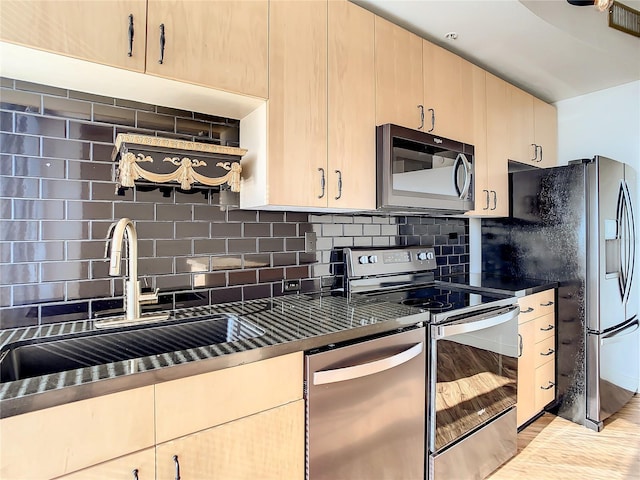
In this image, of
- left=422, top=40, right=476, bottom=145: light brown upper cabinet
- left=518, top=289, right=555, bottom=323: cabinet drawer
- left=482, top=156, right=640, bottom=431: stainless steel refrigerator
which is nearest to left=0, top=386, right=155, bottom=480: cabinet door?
left=422, top=40, right=476, bottom=145: light brown upper cabinet

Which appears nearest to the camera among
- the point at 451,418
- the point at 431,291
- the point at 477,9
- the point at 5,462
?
the point at 5,462

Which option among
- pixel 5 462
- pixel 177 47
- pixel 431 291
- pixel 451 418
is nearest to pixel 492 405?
pixel 451 418

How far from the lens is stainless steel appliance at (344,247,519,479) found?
1.59m

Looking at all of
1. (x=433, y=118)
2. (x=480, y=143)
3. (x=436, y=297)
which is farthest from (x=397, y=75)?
(x=436, y=297)

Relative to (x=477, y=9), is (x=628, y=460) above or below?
below

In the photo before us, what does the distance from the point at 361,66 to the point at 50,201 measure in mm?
1424

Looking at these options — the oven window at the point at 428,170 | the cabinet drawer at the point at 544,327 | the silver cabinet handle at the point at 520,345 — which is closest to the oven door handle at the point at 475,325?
the silver cabinet handle at the point at 520,345

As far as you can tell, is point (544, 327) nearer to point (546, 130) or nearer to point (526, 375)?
point (526, 375)

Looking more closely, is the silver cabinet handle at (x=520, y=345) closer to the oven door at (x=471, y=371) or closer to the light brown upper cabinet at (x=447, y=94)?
the oven door at (x=471, y=371)

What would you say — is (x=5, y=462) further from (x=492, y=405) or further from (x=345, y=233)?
(x=492, y=405)

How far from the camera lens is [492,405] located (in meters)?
1.88

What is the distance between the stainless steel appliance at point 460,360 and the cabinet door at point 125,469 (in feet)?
3.64

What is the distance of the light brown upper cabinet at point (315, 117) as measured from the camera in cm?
148

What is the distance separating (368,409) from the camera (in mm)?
1340
